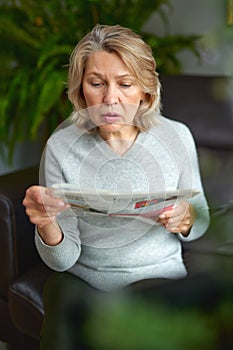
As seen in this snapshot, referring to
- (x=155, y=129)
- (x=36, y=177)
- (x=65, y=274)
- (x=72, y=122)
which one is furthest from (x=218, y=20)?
(x=36, y=177)

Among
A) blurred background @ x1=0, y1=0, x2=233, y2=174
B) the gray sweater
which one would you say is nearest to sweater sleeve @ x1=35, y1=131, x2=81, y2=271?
the gray sweater

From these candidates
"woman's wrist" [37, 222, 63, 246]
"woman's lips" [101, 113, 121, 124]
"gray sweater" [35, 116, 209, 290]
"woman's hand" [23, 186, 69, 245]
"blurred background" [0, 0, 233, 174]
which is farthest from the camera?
"blurred background" [0, 0, 233, 174]

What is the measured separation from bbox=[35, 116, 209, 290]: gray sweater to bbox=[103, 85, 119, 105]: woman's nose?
0.09m

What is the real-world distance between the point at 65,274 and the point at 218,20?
96 cm

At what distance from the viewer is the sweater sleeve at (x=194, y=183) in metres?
0.40

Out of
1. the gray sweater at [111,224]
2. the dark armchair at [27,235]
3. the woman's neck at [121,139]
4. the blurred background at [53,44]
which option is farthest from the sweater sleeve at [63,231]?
the blurred background at [53,44]

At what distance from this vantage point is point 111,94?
0.85m

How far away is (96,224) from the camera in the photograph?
1.15 m

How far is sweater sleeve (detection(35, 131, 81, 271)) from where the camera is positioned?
1138mm

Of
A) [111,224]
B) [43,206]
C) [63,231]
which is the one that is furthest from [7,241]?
[43,206]

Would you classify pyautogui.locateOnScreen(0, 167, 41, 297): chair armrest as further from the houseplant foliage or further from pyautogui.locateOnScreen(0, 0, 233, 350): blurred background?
the houseplant foliage

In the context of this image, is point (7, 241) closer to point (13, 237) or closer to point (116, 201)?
point (13, 237)

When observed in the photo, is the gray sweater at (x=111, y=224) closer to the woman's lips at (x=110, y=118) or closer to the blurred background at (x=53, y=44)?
the woman's lips at (x=110, y=118)

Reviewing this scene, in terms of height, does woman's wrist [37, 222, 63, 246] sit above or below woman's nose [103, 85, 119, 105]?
below
